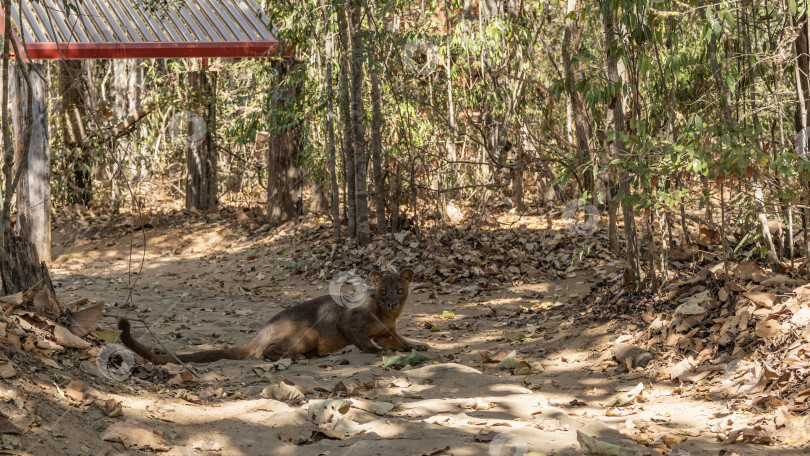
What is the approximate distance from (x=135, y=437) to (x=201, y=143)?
14.4 meters

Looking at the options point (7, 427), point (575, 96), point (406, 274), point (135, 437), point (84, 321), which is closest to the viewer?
point (7, 427)

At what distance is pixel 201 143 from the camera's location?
18078 mm

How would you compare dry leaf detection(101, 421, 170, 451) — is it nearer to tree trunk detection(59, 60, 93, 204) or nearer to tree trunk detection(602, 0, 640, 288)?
tree trunk detection(602, 0, 640, 288)

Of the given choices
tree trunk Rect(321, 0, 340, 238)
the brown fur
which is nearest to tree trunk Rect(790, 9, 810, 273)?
the brown fur

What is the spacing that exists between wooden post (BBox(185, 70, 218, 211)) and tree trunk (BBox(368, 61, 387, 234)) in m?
5.81

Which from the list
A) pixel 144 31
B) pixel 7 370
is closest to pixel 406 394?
pixel 7 370

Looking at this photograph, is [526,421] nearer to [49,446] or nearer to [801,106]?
[49,446]

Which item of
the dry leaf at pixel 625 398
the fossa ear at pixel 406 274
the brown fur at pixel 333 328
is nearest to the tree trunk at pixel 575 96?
the fossa ear at pixel 406 274

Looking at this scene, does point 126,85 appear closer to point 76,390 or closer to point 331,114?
point 331,114

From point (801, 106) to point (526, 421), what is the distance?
4.07m

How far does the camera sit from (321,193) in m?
17.1

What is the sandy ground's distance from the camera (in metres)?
4.56

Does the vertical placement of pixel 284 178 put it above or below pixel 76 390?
above

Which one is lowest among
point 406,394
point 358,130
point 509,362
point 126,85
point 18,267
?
point 509,362
